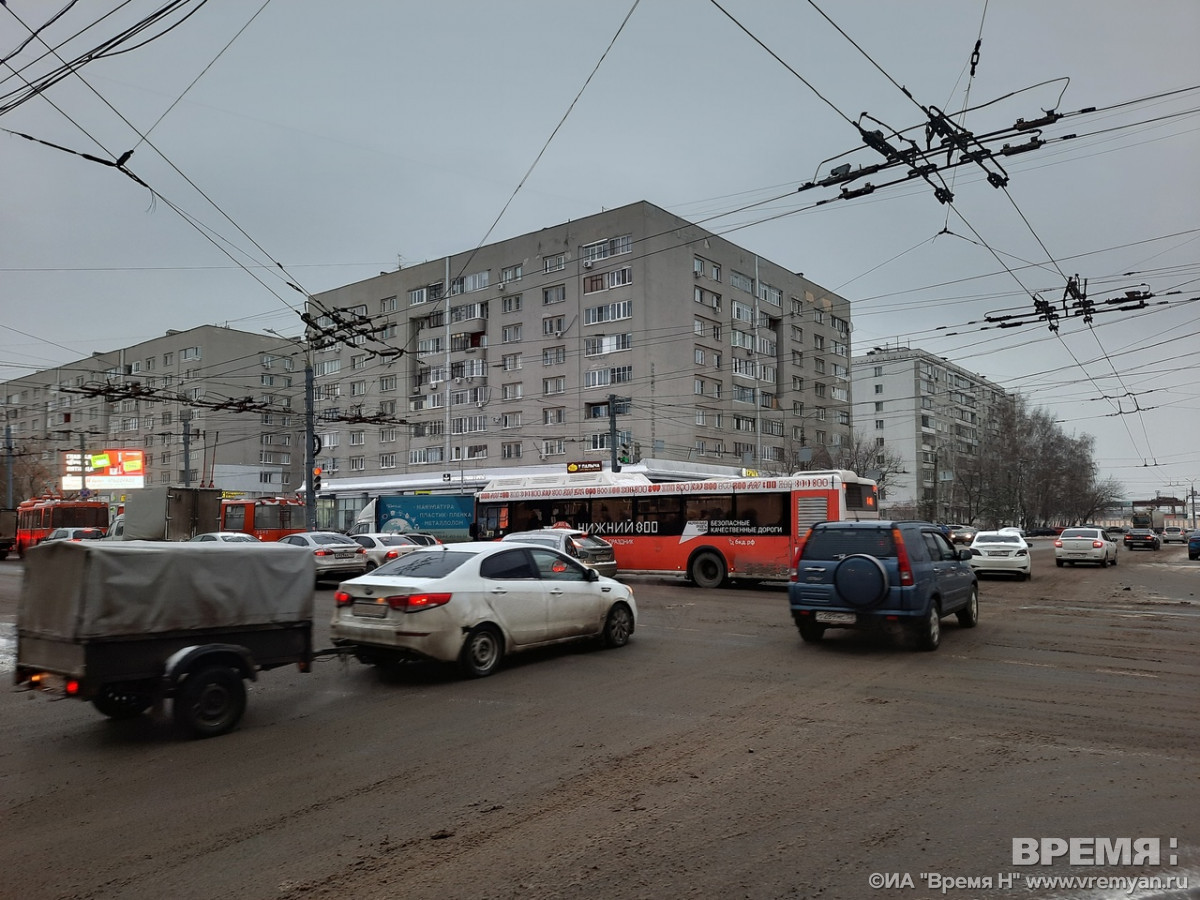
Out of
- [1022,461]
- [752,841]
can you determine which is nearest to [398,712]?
[752,841]

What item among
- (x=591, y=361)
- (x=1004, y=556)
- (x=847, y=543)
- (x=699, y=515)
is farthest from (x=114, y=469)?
(x=847, y=543)

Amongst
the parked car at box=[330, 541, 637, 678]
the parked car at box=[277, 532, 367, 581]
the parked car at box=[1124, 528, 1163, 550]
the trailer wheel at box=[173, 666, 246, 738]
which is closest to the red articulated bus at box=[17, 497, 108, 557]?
the parked car at box=[277, 532, 367, 581]

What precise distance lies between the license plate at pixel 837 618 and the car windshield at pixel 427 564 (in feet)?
15.6

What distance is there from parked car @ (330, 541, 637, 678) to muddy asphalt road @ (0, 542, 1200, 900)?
0.43 metres

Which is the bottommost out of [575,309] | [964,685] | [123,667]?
[964,685]

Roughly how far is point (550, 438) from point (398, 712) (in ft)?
171

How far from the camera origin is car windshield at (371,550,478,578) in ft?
29.7

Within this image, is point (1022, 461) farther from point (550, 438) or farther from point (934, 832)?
point (934, 832)

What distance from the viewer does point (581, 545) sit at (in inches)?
800

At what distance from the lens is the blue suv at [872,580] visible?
1029cm

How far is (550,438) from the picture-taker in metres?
59.4

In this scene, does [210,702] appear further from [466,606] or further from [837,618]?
[837,618]

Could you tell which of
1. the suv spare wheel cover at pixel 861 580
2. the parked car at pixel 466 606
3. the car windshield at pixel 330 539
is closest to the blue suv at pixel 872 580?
the suv spare wheel cover at pixel 861 580

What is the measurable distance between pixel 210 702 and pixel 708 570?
51.6ft
